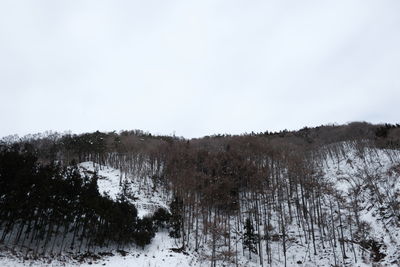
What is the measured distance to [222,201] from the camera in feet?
132

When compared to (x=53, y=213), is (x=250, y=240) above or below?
below

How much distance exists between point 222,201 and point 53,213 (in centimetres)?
2391

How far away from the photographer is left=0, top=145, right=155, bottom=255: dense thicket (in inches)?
847

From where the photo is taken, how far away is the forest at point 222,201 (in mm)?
24719

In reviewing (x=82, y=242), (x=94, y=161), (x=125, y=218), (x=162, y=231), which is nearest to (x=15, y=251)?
(x=82, y=242)

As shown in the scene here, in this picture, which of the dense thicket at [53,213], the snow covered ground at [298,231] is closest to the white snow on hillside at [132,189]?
the snow covered ground at [298,231]

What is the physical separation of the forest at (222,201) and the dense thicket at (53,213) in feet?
0.38

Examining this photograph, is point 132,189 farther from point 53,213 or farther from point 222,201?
point 53,213

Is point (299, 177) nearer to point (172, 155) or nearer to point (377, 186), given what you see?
point (377, 186)

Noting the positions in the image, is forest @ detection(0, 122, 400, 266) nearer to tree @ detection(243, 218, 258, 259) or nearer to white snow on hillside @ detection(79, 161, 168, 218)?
tree @ detection(243, 218, 258, 259)

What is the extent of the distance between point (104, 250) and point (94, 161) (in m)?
38.8

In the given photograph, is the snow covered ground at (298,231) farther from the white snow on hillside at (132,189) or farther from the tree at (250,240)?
the tree at (250,240)

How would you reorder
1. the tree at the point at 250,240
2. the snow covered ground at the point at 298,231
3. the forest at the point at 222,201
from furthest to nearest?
the tree at the point at 250,240 → the snow covered ground at the point at 298,231 → the forest at the point at 222,201

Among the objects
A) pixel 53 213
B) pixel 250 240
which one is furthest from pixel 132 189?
pixel 250 240
